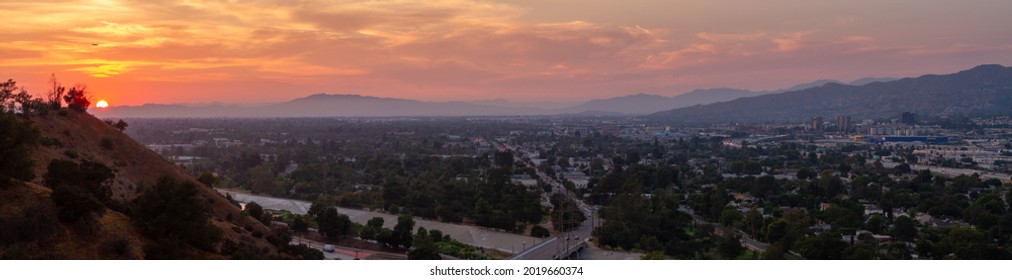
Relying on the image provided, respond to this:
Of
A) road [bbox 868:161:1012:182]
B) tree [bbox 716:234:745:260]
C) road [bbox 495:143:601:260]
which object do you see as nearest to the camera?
road [bbox 495:143:601:260]

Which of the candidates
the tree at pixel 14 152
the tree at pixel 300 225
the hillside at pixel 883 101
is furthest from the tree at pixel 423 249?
the hillside at pixel 883 101

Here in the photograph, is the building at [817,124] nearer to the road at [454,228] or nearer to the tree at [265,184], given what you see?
the tree at [265,184]

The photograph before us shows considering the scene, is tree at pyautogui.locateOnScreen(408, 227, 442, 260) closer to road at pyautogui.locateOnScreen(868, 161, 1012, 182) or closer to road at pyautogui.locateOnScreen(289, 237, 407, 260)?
road at pyautogui.locateOnScreen(289, 237, 407, 260)

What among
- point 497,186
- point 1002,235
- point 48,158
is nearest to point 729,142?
point 497,186

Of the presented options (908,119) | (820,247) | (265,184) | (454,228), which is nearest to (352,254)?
(454,228)

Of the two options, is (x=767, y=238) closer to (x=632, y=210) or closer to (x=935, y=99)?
(x=632, y=210)

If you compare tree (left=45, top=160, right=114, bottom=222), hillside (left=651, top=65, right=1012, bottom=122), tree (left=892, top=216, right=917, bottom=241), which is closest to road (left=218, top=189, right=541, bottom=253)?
tree (left=45, top=160, right=114, bottom=222)
